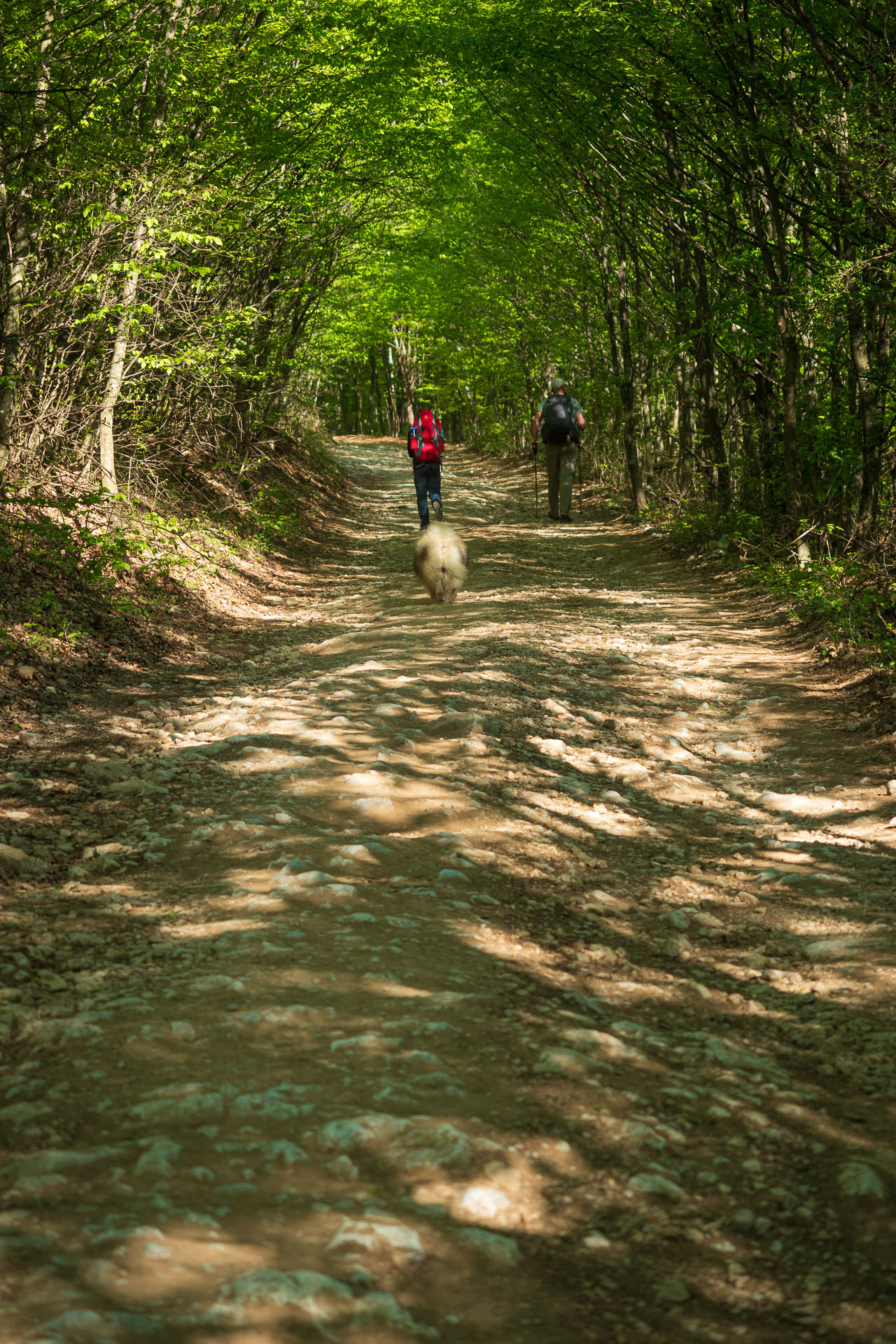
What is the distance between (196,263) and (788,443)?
7827 millimetres

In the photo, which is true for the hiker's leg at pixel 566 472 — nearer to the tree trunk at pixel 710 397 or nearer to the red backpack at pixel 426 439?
the red backpack at pixel 426 439

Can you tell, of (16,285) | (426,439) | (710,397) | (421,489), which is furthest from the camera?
(421,489)

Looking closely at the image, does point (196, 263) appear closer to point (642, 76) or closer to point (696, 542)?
point (642, 76)

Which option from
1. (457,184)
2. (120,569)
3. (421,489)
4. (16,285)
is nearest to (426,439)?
(421,489)

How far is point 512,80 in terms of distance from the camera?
587 inches

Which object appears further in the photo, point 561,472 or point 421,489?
point 561,472

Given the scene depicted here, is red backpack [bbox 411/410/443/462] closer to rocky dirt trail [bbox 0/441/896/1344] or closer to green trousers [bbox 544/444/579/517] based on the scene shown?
green trousers [bbox 544/444/579/517]

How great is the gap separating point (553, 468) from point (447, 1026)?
16.1 metres

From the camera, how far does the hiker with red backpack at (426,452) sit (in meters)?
14.8

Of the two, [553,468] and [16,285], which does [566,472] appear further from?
[16,285]

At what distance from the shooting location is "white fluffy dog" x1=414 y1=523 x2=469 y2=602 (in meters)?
10.9

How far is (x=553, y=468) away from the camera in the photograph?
18.4 meters

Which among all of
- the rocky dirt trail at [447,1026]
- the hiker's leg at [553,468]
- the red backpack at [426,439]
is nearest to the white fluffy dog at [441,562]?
the rocky dirt trail at [447,1026]

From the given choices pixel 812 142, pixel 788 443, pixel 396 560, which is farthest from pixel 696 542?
pixel 812 142
